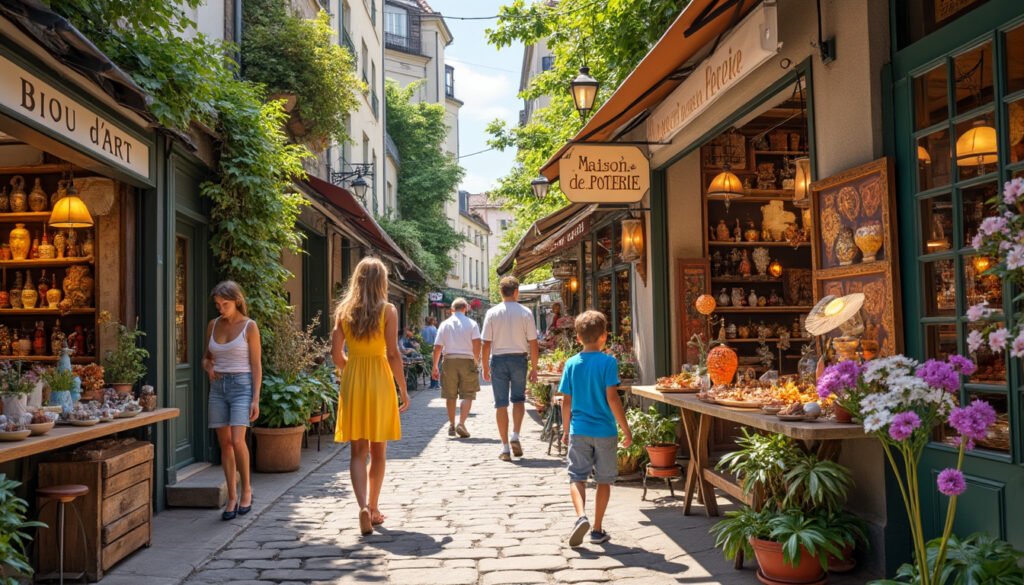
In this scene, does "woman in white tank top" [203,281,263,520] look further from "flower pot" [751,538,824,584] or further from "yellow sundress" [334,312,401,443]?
"flower pot" [751,538,824,584]

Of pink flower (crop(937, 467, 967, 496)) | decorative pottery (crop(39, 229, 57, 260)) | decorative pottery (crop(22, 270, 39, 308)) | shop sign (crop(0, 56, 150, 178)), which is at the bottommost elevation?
pink flower (crop(937, 467, 967, 496))

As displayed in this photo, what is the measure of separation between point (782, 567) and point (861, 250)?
1.82 meters

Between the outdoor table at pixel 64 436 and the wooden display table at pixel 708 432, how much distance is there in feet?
12.3

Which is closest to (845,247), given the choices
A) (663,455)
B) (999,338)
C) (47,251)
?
(999,338)

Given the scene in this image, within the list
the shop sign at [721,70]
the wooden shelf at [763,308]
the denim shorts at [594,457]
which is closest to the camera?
the shop sign at [721,70]

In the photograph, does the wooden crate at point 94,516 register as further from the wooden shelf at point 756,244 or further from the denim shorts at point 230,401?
the wooden shelf at point 756,244

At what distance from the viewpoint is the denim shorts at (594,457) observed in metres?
5.74

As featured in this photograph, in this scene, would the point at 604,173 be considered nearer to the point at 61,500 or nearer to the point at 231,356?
the point at 231,356

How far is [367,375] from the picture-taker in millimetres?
6227

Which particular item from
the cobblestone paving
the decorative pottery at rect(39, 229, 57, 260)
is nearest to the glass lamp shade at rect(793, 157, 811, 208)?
the cobblestone paving

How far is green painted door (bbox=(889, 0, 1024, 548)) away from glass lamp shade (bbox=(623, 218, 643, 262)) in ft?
15.6

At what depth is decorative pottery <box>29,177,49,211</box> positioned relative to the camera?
24.4 ft

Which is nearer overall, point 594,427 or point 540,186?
point 594,427

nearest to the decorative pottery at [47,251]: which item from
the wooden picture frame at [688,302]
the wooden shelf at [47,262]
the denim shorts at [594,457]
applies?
the wooden shelf at [47,262]
